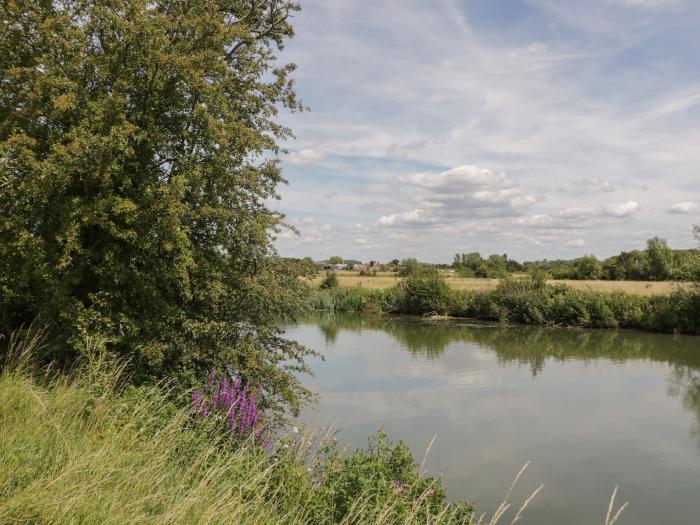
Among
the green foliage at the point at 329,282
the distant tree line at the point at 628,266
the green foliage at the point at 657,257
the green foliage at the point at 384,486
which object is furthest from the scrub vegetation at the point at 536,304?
the green foliage at the point at 657,257

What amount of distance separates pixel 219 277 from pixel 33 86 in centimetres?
355

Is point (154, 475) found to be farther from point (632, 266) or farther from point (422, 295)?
point (632, 266)

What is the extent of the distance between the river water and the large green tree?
2.31m

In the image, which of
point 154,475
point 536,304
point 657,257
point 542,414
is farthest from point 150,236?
point 657,257

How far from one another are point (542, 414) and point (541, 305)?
21858 millimetres

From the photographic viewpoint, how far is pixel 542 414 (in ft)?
46.5

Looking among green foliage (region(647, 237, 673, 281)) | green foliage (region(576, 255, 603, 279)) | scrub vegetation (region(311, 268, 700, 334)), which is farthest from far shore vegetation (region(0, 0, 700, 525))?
green foliage (region(576, 255, 603, 279))

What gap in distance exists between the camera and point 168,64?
24.2ft

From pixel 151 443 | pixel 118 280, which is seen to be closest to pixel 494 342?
pixel 118 280

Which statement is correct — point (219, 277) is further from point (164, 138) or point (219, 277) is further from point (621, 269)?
point (621, 269)

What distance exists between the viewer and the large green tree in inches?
274

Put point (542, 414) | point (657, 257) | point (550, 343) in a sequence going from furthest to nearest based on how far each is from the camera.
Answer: point (657, 257)
point (550, 343)
point (542, 414)

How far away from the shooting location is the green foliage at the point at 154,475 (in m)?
2.82

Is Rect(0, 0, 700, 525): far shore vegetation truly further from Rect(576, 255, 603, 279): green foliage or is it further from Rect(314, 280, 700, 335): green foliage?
Rect(576, 255, 603, 279): green foliage
